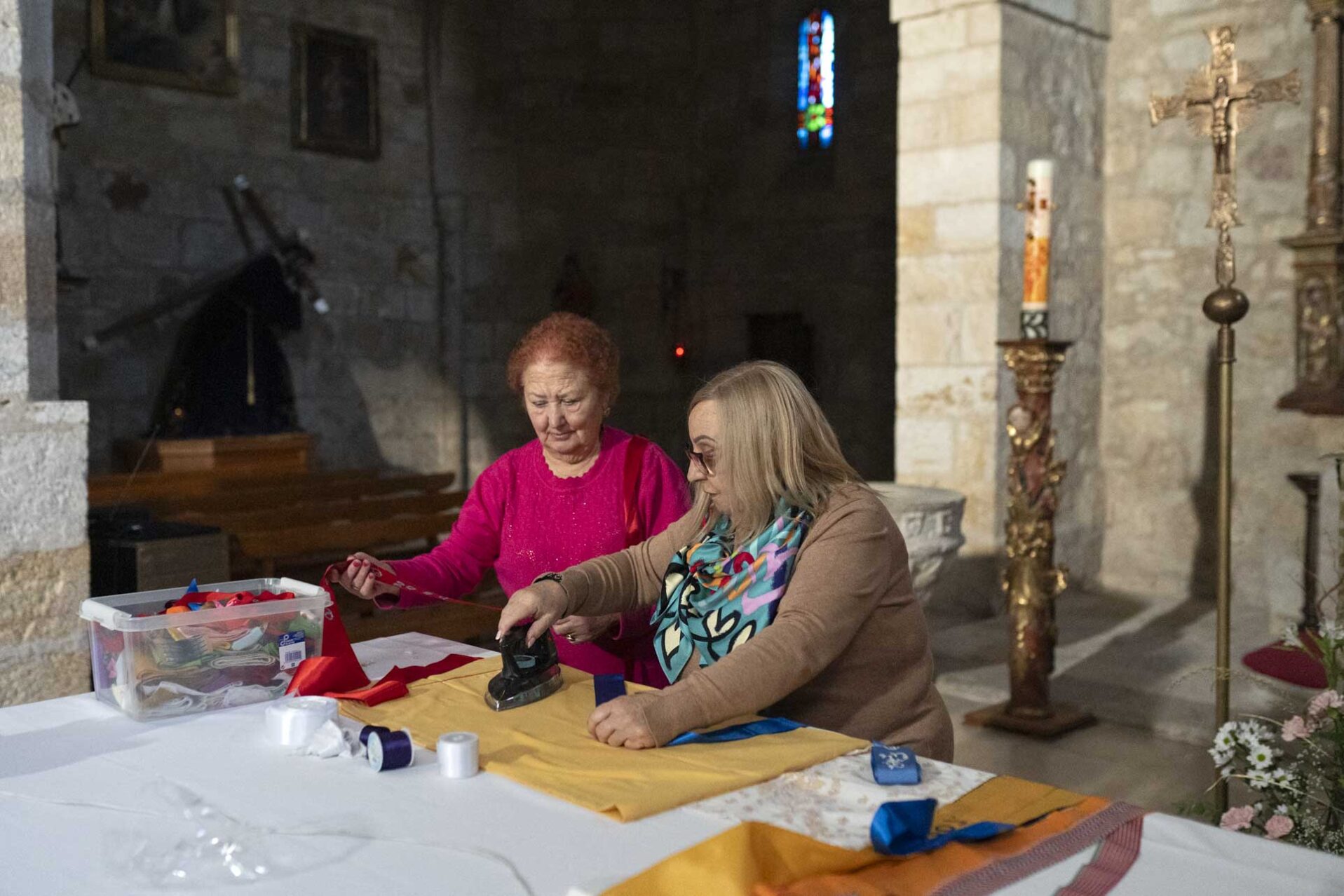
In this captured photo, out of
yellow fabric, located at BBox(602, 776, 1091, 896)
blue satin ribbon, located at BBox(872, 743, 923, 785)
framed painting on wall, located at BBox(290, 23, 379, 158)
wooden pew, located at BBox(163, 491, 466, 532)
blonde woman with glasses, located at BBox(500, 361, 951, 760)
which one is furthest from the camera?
framed painting on wall, located at BBox(290, 23, 379, 158)

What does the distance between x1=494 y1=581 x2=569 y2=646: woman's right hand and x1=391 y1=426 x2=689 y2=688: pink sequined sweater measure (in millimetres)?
501

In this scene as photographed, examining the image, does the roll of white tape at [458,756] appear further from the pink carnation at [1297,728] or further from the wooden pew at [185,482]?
the wooden pew at [185,482]

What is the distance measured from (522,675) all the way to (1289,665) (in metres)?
2.26

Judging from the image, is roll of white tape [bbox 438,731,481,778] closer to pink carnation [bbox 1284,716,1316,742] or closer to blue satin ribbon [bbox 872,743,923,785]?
blue satin ribbon [bbox 872,743,923,785]

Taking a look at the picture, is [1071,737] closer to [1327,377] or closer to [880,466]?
[1327,377]

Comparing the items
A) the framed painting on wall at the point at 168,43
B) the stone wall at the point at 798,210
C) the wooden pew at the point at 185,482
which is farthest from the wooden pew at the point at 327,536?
the stone wall at the point at 798,210

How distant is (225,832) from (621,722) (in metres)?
0.57

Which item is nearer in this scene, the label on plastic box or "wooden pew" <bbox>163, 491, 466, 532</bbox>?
the label on plastic box

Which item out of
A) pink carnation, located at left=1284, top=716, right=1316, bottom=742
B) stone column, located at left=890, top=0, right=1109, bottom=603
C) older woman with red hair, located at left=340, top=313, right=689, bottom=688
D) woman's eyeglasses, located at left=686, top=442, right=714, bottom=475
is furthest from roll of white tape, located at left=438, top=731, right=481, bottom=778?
stone column, located at left=890, top=0, right=1109, bottom=603

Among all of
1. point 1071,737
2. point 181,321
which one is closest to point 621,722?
point 1071,737

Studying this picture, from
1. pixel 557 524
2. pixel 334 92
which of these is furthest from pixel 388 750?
pixel 334 92

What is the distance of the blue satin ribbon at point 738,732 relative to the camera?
186cm

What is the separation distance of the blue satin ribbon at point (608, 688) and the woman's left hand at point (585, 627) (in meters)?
0.48

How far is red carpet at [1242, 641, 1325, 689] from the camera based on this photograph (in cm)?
323
